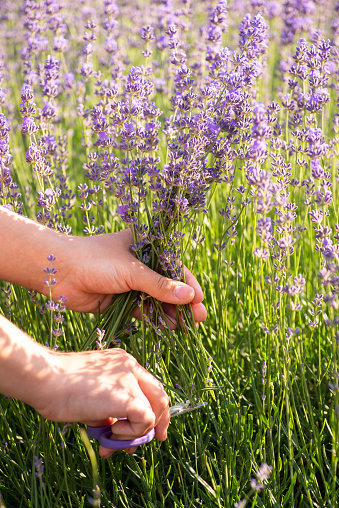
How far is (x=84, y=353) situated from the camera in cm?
153

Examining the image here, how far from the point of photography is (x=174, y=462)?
5.85ft

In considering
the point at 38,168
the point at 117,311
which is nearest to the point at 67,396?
the point at 117,311

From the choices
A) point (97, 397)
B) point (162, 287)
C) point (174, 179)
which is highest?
point (174, 179)

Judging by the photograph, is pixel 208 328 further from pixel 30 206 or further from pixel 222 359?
pixel 30 206

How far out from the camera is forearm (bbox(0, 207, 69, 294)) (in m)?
1.86

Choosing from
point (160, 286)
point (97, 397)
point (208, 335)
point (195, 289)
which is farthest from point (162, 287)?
point (208, 335)

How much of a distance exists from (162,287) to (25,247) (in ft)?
1.85

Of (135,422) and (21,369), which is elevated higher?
(21,369)

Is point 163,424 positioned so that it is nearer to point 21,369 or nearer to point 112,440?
point 112,440

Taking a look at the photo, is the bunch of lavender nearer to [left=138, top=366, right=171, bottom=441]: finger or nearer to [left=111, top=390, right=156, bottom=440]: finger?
[left=138, top=366, right=171, bottom=441]: finger

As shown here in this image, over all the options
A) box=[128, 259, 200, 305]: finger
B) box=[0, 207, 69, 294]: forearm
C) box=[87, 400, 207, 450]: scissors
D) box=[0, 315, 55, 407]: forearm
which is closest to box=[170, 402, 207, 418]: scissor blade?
box=[87, 400, 207, 450]: scissors

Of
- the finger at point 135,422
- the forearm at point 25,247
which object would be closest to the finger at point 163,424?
the finger at point 135,422

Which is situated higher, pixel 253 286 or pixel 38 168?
pixel 38 168

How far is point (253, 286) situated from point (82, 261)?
86cm
